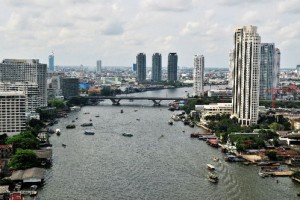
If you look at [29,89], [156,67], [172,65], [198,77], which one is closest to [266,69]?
[198,77]

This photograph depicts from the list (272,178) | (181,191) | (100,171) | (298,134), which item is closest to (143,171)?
(100,171)

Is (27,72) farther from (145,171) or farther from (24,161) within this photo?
(145,171)

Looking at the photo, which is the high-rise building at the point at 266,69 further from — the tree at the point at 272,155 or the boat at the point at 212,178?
the boat at the point at 212,178

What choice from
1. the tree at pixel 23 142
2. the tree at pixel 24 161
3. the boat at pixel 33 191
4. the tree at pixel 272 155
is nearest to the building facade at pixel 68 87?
the tree at pixel 23 142

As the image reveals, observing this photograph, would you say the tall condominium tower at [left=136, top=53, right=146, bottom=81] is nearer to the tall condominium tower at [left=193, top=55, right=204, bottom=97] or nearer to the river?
the tall condominium tower at [left=193, top=55, right=204, bottom=97]

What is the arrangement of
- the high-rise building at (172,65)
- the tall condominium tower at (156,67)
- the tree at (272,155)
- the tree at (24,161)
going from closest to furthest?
the tree at (24,161) → the tree at (272,155) → the high-rise building at (172,65) → the tall condominium tower at (156,67)

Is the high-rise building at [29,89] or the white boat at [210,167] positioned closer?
the white boat at [210,167]
